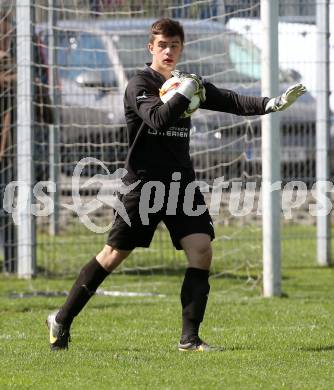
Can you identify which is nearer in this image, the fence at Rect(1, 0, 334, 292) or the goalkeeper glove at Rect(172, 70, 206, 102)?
the goalkeeper glove at Rect(172, 70, 206, 102)

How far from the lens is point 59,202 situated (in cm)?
1134

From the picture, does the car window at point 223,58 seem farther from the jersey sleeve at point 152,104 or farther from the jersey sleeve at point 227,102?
the jersey sleeve at point 152,104

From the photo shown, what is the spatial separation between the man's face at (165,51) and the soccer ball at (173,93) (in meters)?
0.13

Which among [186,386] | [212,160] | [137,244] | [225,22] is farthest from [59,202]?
[186,386]

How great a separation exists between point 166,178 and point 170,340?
40.4 inches

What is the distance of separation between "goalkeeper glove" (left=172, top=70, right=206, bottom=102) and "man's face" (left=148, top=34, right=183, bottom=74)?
0.38 feet

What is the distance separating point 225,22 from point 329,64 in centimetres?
167

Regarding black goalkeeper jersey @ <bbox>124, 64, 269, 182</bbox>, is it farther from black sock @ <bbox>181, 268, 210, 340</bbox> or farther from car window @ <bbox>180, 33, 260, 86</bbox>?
car window @ <bbox>180, 33, 260, 86</bbox>

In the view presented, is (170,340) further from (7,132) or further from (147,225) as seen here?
(7,132)

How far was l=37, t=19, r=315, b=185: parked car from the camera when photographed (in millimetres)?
10492

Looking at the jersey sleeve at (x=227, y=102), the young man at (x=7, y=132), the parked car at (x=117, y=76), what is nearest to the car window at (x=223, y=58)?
the parked car at (x=117, y=76)

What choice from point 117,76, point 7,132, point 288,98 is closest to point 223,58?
point 117,76

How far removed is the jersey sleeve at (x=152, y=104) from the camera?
554cm

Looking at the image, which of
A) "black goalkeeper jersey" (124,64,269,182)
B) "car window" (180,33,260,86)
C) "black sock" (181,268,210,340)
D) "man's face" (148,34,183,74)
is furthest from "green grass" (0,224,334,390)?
"car window" (180,33,260,86)
